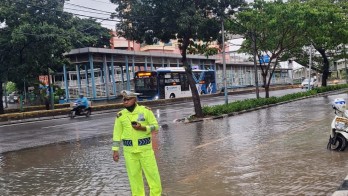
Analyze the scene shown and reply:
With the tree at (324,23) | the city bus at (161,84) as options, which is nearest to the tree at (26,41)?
the city bus at (161,84)

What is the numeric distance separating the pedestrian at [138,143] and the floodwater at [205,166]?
98 cm

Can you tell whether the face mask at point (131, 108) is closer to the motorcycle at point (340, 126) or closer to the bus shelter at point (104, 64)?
the motorcycle at point (340, 126)

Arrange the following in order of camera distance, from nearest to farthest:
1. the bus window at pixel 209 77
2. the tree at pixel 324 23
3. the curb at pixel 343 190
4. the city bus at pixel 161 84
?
the curb at pixel 343 190 < the tree at pixel 324 23 < the city bus at pixel 161 84 < the bus window at pixel 209 77

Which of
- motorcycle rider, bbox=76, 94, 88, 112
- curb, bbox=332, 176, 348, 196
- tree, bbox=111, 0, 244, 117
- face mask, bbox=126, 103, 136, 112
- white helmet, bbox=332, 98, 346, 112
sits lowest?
curb, bbox=332, 176, 348, 196

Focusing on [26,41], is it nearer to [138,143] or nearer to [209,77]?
[138,143]

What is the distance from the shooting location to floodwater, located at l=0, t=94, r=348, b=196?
21.6 feet

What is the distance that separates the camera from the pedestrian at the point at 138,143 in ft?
17.9

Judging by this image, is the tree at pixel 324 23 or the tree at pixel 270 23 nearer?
the tree at pixel 270 23

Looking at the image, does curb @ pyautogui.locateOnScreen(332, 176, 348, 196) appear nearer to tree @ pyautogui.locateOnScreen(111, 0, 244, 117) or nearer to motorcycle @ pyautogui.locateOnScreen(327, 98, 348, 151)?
motorcycle @ pyautogui.locateOnScreen(327, 98, 348, 151)

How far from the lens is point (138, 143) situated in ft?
17.9

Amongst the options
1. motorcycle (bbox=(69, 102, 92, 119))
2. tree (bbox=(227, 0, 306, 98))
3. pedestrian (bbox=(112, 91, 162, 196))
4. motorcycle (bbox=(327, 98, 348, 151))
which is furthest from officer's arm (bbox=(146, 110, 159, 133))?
motorcycle (bbox=(69, 102, 92, 119))

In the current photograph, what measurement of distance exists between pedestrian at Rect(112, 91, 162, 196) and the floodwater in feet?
3.22

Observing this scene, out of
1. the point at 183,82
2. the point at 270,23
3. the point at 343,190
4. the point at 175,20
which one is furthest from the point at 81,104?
the point at 343,190

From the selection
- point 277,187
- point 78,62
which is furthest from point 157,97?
point 277,187
